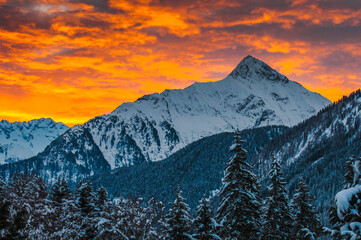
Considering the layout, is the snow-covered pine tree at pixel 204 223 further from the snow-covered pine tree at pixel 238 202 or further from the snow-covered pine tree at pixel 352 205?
the snow-covered pine tree at pixel 352 205

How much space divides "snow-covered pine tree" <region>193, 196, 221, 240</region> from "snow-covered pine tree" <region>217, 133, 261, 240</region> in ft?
8.77

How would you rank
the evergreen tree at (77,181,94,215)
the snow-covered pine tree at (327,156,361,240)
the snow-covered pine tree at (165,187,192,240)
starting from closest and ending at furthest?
the snow-covered pine tree at (327,156,361,240), the snow-covered pine tree at (165,187,192,240), the evergreen tree at (77,181,94,215)

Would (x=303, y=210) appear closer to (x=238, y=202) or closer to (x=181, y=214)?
(x=181, y=214)

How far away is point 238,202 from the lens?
2222 centimetres

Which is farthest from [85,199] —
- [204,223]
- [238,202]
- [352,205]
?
[352,205]

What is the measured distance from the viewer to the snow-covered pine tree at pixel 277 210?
29500 mm

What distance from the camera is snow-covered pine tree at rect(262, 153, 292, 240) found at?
2950 centimetres

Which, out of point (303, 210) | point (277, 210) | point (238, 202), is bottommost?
point (303, 210)

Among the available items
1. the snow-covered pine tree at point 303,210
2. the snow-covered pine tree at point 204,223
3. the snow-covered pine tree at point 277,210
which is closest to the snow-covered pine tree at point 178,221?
the snow-covered pine tree at point 204,223

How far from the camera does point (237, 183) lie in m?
22.5

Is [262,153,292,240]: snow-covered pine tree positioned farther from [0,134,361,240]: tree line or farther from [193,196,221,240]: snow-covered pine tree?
[193,196,221,240]: snow-covered pine tree

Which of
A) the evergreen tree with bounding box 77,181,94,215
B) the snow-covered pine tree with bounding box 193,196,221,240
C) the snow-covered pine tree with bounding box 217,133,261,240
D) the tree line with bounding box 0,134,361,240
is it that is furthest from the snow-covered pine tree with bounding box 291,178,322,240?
the evergreen tree with bounding box 77,181,94,215

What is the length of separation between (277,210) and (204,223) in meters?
7.46

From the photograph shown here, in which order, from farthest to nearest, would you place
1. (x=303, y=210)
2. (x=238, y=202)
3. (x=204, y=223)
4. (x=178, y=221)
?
(x=303, y=210) < (x=178, y=221) < (x=204, y=223) < (x=238, y=202)
